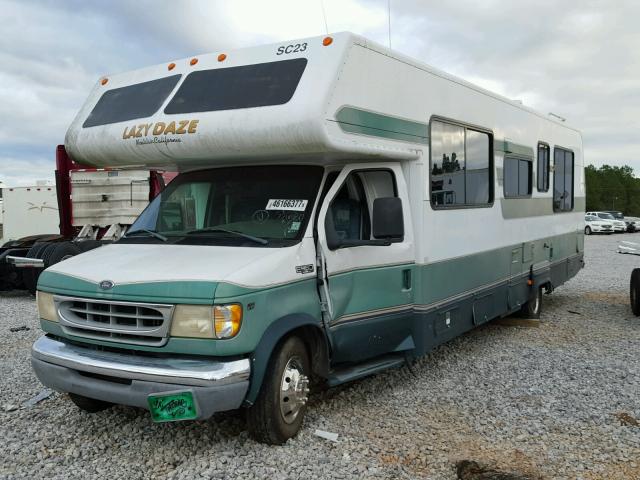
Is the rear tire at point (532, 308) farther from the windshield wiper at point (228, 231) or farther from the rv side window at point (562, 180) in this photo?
the windshield wiper at point (228, 231)

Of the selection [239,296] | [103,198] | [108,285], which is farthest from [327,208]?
[103,198]

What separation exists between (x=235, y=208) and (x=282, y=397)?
5.20 feet

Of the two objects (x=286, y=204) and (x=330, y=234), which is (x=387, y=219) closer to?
(x=330, y=234)

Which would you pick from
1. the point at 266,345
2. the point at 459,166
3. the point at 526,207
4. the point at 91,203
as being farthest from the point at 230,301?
the point at 91,203

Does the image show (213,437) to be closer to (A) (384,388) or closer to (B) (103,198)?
(A) (384,388)

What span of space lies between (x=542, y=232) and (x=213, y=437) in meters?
6.02

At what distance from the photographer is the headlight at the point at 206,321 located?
153 inches

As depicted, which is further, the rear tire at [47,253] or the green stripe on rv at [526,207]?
the rear tire at [47,253]

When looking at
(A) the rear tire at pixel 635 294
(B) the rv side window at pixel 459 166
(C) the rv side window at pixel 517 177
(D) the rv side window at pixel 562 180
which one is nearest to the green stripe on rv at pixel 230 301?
(B) the rv side window at pixel 459 166

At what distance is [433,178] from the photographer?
5.81 m

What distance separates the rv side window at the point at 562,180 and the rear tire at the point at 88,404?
723 cm

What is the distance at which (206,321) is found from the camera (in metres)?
3.89

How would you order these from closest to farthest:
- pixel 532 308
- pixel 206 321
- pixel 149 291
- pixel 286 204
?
pixel 206 321, pixel 149 291, pixel 286 204, pixel 532 308

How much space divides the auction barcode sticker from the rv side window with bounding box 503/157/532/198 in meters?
3.66
